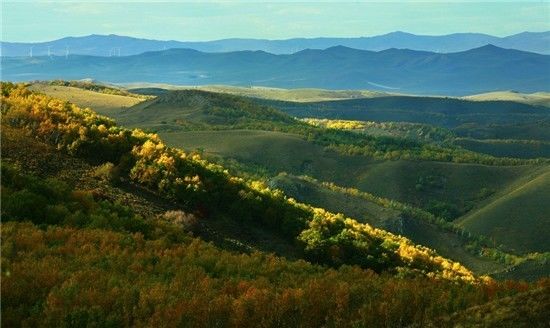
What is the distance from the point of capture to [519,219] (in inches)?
3499

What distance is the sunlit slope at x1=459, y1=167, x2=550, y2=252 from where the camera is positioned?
83.6 metres

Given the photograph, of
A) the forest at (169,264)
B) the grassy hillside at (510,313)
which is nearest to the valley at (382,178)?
the forest at (169,264)

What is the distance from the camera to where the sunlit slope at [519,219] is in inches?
3292

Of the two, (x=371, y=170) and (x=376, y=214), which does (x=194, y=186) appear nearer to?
(x=376, y=214)

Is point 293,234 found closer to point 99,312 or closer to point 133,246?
point 133,246

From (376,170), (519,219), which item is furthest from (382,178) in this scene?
(519,219)

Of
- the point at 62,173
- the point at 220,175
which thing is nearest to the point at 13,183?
the point at 62,173

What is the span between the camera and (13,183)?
1992 cm

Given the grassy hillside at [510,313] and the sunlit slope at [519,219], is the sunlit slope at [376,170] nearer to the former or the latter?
the sunlit slope at [519,219]

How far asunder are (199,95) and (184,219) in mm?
170772

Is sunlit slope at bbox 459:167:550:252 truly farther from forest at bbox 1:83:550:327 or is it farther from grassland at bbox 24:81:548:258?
forest at bbox 1:83:550:327

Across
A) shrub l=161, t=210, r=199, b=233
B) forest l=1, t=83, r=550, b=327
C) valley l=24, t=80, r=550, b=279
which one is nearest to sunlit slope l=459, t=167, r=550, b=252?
valley l=24, t=80, r=550, b=279

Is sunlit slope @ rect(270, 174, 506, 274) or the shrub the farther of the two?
sunlit slope @ rect(270, 174, 506, 274)

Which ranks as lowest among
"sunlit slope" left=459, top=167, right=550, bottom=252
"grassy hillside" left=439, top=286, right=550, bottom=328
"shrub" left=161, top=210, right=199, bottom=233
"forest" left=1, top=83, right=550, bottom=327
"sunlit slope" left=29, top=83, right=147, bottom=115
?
"sunlit slope" left=459, top=167, right=550, bottom=252
